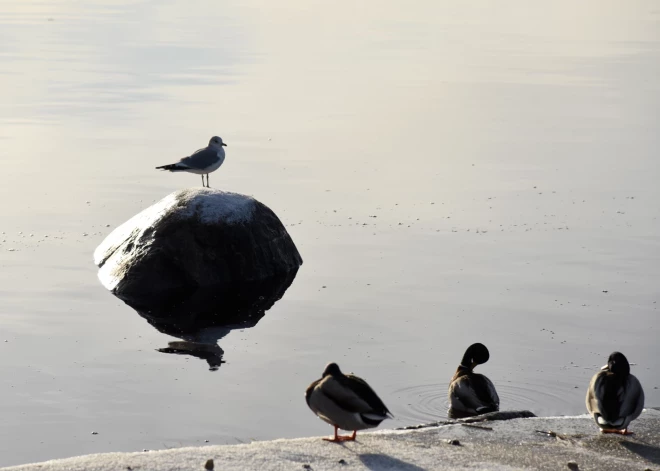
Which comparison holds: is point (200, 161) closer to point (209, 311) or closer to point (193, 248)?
point (193, 248)

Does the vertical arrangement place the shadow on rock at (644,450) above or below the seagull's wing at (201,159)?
below

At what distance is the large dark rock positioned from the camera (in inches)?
597

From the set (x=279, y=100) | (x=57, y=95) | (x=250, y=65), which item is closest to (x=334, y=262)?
(x=279, y=100)

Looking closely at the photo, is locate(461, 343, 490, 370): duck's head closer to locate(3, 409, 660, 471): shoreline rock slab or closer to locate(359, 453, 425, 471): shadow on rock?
locate(3, 409, 660, 471): shoreline rock slab

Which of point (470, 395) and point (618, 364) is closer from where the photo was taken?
point (618, 364)

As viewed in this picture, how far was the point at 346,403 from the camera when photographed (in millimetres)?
8414

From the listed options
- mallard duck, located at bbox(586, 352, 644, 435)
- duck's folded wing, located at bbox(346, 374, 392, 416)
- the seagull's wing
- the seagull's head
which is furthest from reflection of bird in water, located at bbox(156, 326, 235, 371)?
the seagull's head

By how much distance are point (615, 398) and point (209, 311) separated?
21.8ft

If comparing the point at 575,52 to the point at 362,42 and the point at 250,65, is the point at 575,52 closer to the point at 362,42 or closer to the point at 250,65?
the point at 362,42

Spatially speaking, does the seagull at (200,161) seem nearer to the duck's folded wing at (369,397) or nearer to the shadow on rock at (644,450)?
the duck's folded wing at (369,397)

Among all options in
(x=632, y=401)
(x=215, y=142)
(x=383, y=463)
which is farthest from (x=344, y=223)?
(x=383, y=463)

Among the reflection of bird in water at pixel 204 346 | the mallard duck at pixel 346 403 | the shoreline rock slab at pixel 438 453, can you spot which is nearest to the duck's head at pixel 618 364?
the shoreline rock slab at pixel 438 453

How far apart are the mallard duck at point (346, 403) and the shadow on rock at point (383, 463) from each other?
1.04ft

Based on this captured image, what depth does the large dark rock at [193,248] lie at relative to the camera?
1516 cm
